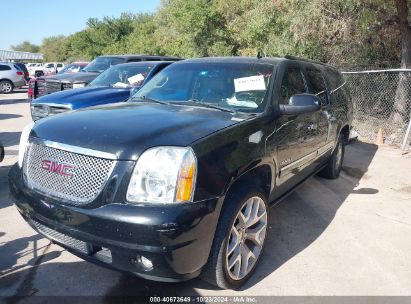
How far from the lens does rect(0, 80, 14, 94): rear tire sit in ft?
69.4

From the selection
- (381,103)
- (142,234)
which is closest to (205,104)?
(142,234)

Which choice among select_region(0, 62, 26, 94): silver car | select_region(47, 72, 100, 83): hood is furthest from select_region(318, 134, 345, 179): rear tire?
select_region(0, 62, 26, 94): silver car

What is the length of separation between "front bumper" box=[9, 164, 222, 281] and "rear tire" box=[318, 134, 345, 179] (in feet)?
12.4

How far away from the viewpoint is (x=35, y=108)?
Answer: 23.8 ft

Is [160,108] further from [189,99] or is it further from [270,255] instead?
[270,255]

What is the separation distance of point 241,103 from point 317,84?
1.79 meters

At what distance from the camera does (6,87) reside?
21297 mm

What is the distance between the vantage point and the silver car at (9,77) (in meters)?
20.9

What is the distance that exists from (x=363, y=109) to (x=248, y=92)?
8.41 metres

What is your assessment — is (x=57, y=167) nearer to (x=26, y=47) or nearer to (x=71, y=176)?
(x=71, y=176)

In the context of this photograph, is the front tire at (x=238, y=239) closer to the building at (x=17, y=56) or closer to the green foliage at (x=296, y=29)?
the green foliage at (x=296, y=29)

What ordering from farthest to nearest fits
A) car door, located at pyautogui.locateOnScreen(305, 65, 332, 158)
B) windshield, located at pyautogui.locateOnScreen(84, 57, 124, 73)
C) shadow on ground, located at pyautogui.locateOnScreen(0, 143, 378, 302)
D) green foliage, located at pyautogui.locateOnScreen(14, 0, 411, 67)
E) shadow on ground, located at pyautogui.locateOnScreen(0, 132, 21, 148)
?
windshield, located at pyautogui.locateOnScreen(84, 57, 124, 73)
green foliage, located at pyautogui.locateOnScreen(14, 0, 411, 67)
shadow on ground, located at pyautogui.locateOnScreen(0, 132, 21, 148)
car door, located at pyautogui.locateOnScreen(305, 65, 332, 158)
shadow on ground, located at pyautogui.locateOnScreen(0, 143, 378, 302)

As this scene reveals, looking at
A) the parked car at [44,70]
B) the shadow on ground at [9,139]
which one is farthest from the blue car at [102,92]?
the parked car at [44,70]

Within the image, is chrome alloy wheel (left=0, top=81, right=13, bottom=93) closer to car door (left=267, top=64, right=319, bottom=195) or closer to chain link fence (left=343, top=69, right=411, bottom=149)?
chain link fence (left=343, top=69, right=411, bottom=149)
